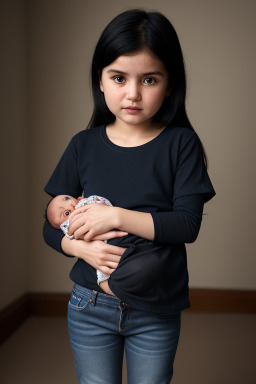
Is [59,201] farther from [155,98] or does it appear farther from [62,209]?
[155,98]

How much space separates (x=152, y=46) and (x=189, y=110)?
1.98m

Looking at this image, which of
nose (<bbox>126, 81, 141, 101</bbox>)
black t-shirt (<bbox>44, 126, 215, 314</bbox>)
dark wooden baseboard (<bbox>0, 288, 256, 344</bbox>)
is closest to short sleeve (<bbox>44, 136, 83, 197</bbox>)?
black t-shirt (<bbox>44, 126, 215, 314</bbox>)

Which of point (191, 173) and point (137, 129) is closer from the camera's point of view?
point (191, 173)

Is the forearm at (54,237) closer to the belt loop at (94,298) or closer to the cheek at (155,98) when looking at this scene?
the belt loop at (94,298)

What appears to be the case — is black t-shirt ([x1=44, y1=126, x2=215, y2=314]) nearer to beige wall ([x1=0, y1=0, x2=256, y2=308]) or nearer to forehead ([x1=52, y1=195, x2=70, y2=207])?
forehead ([x1=52, y1=195, x2=70, y2=207])

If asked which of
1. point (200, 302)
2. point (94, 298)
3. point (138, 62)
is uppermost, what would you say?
point (138, 62)

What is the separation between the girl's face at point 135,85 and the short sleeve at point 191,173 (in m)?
0.13

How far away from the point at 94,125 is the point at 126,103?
0.25 metres

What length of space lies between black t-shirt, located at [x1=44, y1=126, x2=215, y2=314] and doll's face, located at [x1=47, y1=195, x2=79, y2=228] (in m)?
0.08

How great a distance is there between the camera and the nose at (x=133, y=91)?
1.04 meters

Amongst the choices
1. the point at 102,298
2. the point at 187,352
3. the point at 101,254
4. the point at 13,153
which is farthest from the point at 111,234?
the point at 13,153

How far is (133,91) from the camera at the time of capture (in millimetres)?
1045

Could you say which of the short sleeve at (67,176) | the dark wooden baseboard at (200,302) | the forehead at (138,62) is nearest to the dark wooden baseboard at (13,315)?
the dark wooden baseboard at (200,302)

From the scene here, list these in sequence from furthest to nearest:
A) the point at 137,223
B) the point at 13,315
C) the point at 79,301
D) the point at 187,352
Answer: the point at 13,315
the point at 187,352
the point at 79,301
the point at 137,223
